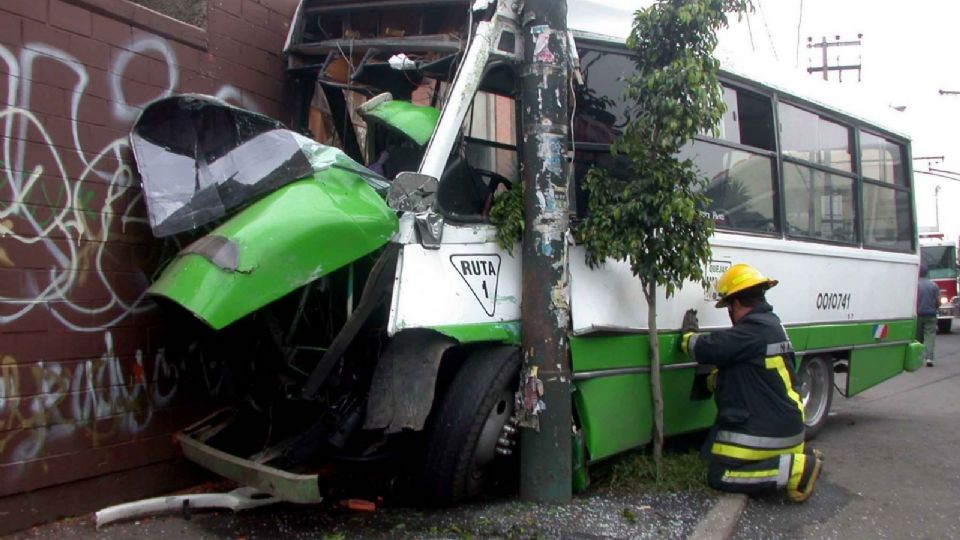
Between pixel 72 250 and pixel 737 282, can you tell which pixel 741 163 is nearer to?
pixel 737 282

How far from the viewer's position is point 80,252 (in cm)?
432

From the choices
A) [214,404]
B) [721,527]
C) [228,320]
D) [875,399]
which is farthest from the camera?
[875,399]

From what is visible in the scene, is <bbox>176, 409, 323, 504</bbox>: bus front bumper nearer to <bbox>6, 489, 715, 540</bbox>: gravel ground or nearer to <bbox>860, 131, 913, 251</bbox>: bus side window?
<bbox>6, 489, 715, 540</bbox>: gravel ground

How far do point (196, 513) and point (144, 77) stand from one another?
239 centimetres

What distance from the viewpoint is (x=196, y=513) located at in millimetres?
4559

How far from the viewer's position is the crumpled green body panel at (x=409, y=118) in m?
4.42

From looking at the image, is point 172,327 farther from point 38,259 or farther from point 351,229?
point 351,229

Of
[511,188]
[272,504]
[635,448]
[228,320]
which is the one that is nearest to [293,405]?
[272,504]

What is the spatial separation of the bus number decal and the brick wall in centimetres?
491

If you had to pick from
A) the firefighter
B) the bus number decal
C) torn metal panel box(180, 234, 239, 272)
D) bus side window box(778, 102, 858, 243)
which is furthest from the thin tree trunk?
torn metal panel box(180, 234, 239, 272)

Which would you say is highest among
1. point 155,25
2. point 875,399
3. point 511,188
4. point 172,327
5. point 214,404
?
point 155,25

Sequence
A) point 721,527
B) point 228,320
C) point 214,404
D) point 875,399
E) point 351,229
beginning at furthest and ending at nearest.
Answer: point 875,399
point 214,404
point 721,527
point 351,229
point 228,320

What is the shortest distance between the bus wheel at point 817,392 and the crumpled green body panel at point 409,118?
454 centimetres

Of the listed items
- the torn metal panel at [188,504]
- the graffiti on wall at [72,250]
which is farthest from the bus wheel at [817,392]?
the graffiti on wall at [72,250]
